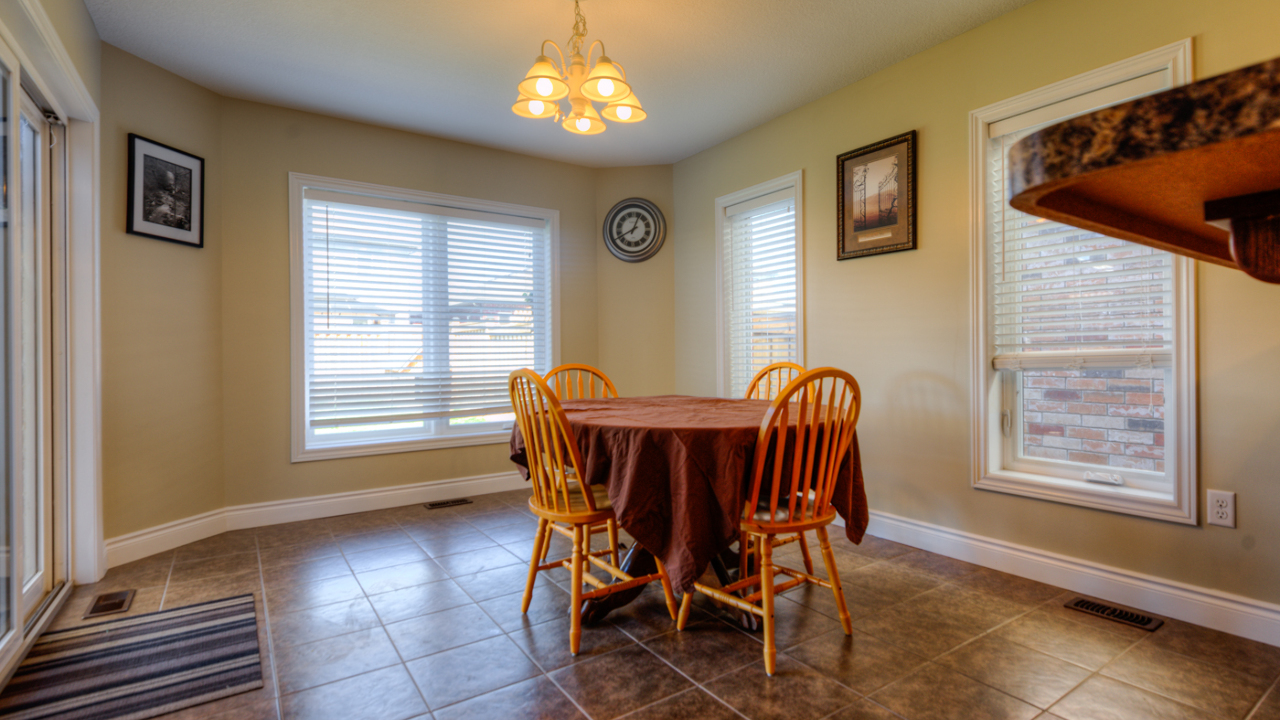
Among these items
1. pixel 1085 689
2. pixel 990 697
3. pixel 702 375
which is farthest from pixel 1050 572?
pixel 702 375

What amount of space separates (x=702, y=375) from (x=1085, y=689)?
293 centimetres

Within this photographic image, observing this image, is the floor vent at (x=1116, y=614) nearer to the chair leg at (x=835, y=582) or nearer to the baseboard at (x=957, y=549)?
the baseboard at (x=957, y=549)

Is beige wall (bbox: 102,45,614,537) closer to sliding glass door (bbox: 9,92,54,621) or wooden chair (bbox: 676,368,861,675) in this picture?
sliding glass door (bbox: 9,92,54,621)

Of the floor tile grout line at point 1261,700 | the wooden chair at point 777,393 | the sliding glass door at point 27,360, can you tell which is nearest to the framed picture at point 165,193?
the sliding glass door at point 27,360

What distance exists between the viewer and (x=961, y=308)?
2.89 m

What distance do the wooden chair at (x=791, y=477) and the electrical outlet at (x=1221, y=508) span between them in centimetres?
135

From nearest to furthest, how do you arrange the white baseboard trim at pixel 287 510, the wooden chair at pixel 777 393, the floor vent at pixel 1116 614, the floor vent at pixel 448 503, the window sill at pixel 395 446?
the floor vent at pixel 1116 614 → the wooden chair at pixel 777 393 → the white baseboard trim at pixel 287 510 → the window sill at pixel 395 446 → the floor vent at pixel 448 503

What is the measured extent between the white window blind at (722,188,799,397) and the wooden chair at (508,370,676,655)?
1994 millimetres

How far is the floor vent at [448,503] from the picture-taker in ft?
13.1

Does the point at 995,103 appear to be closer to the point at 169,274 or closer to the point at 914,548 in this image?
the point at 914,548

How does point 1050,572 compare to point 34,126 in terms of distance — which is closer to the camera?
point 34,126

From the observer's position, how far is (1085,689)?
178 cm

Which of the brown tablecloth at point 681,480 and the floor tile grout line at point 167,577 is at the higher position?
the brown tablecloth at point 681,480

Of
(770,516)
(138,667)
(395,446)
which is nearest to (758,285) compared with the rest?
(770,516)
